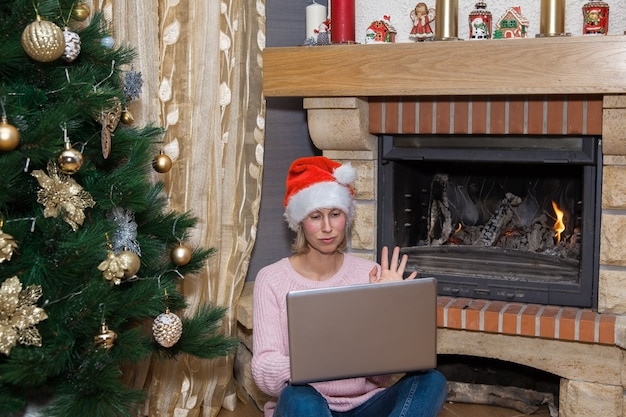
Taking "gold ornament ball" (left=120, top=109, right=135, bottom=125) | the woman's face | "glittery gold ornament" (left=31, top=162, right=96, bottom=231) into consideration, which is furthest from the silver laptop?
"gold ornament ball" (left=120, top=109, right=135, bottom=125)

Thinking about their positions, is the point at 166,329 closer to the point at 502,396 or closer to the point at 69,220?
the point at 69,220

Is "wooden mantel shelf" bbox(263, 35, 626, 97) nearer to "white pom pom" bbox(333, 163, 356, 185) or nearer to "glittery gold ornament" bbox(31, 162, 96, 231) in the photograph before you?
"white pom pom" bbox(333, 163, 356, 185)

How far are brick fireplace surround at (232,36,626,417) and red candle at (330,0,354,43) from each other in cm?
8

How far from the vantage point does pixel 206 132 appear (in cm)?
273

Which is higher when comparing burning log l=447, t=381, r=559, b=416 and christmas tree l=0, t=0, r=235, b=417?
christmas tree l=0, t=0, r=235, b=417

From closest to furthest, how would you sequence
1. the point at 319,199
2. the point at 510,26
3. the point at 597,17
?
the point at 319,199 < the point at 597,17 < the point at 510,26

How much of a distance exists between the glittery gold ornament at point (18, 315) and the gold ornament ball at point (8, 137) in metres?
0.26

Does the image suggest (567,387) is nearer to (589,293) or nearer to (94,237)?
(589,293)

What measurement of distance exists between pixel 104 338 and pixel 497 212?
163 cm

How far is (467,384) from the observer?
2891 millimetres

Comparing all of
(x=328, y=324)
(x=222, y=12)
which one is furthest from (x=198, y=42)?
(x=328, y=324)

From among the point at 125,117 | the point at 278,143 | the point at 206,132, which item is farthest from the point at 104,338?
the point at 278,143

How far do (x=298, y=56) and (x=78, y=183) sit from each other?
3.47 ft

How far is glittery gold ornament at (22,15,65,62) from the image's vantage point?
169 cm
